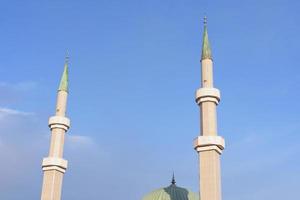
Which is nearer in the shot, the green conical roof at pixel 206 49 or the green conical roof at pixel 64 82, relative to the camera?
the green conical roof at pixel 206 49

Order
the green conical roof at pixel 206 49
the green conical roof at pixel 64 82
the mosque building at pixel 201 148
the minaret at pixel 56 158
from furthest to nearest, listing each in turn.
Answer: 1. the green conical roof at pixel 64 82
2. the minaret at pixel 56 158
3. the green conical roof at pixel 206 49
4. the mosque building at pixel 201 148

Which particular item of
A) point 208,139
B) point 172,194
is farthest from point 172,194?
point 208,139

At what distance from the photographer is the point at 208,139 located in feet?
76.5

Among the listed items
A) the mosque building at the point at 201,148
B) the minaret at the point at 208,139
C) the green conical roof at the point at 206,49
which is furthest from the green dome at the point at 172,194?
the green conical roof at the point at 206,49

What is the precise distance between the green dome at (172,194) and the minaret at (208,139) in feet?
29.5

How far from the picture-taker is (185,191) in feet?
107

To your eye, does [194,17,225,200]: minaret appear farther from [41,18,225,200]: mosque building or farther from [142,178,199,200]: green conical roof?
[142,178,199,200]: green conical roof

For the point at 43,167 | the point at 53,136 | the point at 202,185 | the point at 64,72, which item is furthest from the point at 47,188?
the point at 202,185

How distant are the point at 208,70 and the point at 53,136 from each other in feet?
35.4

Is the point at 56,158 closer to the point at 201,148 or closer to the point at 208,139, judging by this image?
the point at 201,148

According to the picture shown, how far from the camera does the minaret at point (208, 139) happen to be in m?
22.3

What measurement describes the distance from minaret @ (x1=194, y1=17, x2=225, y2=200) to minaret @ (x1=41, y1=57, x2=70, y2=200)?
957 centimetres

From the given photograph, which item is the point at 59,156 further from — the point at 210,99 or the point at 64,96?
the point at 210,99

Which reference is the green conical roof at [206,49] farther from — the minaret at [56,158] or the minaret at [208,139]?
the minaret at [56,158]
